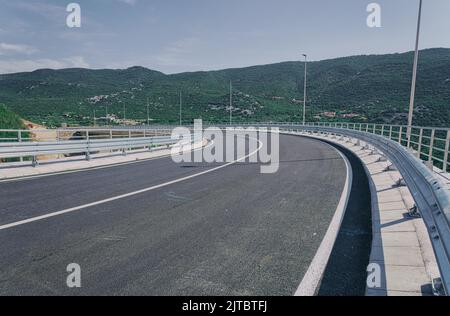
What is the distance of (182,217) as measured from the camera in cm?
616

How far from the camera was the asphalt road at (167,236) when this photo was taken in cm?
372

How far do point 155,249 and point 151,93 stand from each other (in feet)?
413

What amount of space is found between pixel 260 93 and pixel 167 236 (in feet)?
389

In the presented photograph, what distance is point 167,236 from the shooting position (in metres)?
5.17

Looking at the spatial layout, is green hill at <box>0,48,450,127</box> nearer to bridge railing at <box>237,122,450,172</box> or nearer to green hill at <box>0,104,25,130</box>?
bridge railing at <box>237,122,450,172</box>

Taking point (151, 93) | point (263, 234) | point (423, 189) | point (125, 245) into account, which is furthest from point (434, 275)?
point (151, 93)

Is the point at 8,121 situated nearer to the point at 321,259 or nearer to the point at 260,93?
the point at 321,259

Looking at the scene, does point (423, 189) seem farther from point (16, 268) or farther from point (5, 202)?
point (5, 202)

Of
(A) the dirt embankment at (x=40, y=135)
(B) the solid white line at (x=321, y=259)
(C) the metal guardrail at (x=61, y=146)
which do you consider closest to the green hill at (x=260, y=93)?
(A) the dirt embankment at (x=40, y=135)

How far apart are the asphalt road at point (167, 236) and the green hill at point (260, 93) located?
150 feet

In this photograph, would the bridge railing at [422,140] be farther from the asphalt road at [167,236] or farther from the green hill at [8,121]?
the green hill at [8,121]

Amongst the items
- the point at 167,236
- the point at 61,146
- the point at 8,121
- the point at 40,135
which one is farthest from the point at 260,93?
the point at 167,236

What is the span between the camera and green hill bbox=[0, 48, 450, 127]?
68.6 meters

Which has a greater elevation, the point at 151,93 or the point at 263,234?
the point at 151,93
